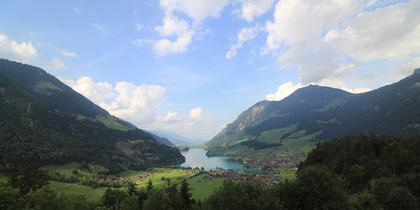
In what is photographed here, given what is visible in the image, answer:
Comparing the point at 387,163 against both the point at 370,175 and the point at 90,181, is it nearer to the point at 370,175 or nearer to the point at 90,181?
the point at 370,175

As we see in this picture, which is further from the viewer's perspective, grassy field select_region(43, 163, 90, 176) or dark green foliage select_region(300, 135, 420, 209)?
grassy field select_region(43, 163, 90, 176)

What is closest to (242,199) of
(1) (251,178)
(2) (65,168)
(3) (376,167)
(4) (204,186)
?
(3) (376,167)

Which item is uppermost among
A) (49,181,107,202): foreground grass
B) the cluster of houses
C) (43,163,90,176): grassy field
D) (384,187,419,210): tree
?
(43,163,90,176): grassy field

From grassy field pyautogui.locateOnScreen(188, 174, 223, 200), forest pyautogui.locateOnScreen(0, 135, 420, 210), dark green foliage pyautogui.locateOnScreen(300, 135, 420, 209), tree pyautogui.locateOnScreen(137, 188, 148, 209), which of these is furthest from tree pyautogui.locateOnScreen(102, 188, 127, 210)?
dark green foliage pyautogui.locateOnScreen(300, 135, 420, 209)

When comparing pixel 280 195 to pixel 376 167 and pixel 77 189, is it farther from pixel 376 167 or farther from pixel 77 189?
pixel 77 189

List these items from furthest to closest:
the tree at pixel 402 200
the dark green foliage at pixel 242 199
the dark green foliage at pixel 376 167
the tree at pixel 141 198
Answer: the tree at pixel 141 198, the dark green foliage at pixel 376 167, the tree at pixel 402 200, the dark green foliage at pixel 242 199

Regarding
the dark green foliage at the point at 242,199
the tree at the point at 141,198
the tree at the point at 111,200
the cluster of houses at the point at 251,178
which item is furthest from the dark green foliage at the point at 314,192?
the cluster of houses at the point at 251,178

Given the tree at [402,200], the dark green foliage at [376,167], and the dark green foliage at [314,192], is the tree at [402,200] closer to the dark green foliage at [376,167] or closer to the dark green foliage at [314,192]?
the dark green foliage at [376,167]

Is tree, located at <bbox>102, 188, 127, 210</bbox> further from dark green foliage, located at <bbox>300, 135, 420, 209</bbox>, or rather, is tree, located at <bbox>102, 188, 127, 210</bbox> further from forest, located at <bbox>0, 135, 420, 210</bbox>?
dark green foliage, located at <bbox>300, 135, 420, 209</bbox>

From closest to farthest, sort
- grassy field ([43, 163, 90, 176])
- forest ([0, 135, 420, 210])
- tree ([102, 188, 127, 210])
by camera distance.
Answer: forest ([0, 135, 420, 210]), tree ([102, 188, 127, 210]), grassy field ([43, 163, 90, 176])

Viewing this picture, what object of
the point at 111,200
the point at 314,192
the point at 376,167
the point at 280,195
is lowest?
the point at 280,195

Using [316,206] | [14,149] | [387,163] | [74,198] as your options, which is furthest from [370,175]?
[14,149]
